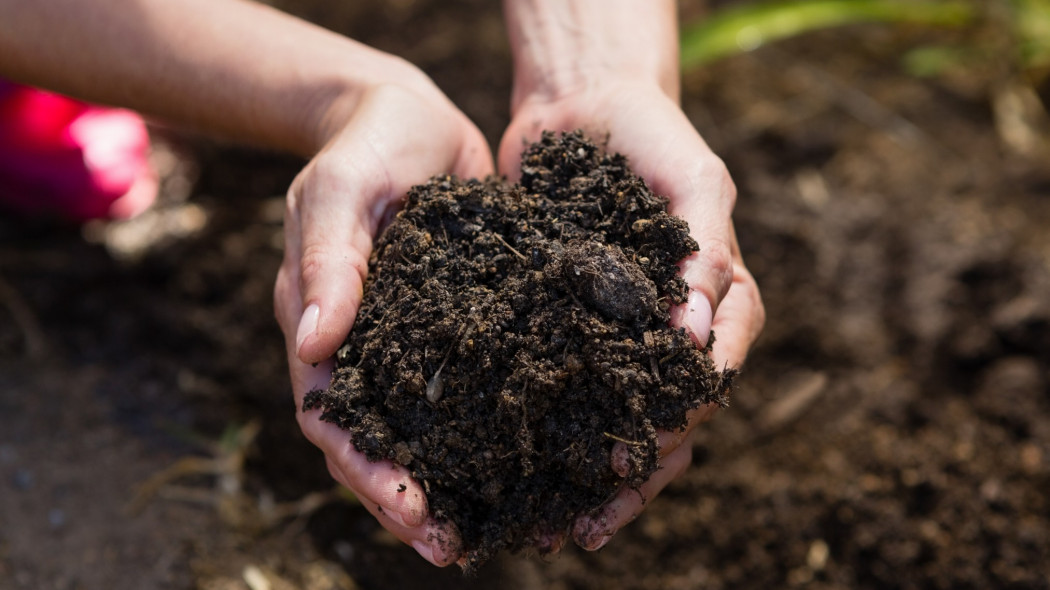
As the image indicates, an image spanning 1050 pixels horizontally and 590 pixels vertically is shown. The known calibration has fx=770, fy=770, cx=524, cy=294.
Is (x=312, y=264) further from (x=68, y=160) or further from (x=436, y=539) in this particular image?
(x=68, y=160)

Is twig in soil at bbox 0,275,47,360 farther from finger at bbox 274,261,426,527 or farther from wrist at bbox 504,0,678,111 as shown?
wrist at bbox 504,0,678,111

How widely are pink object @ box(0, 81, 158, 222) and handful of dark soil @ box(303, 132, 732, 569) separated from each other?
156 cm

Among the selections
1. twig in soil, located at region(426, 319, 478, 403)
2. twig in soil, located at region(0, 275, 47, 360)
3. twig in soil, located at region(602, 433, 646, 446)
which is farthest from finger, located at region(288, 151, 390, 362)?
twig in soil, located at region(0, 275, 47, 360)

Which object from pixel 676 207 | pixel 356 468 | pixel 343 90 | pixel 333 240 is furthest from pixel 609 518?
pixel 343 90

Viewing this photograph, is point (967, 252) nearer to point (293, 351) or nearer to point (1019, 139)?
point (1019, 139)

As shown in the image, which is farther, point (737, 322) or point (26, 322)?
point (26, 322)

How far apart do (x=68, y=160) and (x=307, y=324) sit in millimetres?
1685

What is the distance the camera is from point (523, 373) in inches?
48.6

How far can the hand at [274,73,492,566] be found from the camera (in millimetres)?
1261

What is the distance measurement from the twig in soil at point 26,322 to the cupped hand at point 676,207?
1.45m

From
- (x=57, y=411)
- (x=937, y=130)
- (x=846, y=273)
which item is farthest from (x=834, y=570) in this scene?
(x=57, y=411)

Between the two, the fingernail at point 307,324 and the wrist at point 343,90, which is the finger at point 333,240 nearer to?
the fingernail at point 307,324

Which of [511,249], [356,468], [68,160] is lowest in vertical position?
[68,160]

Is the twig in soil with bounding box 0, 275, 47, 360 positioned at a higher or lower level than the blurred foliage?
lower
